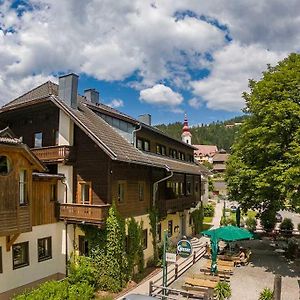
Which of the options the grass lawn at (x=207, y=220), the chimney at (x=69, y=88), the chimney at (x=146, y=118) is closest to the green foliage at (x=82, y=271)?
the chimney at (x=69, y=88)

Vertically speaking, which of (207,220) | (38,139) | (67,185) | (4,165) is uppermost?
(38,139)

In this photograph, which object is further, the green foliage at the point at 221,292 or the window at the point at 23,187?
the window at the point at 23,187

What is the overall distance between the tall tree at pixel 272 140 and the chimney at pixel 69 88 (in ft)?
35.8

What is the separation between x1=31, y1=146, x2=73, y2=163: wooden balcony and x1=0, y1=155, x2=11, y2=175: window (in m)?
4.00

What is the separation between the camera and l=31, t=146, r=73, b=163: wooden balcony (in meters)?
19.1

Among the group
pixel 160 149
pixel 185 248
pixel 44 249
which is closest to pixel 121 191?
pixel 44 249

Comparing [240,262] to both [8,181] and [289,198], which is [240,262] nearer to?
[289,198]

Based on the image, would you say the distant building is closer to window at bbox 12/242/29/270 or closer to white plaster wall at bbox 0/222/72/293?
white plaster wall at bbox 0/222/72/293

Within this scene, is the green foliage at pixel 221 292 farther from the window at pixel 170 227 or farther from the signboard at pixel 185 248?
the window at pixel 170 227

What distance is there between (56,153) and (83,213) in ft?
12.1

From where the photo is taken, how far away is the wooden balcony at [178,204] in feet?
84.0

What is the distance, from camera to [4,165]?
15219 millimetres

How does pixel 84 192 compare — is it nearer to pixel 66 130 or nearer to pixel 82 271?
pixel 66 130

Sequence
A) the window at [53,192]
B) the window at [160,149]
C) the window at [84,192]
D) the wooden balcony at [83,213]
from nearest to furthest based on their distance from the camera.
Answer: the wooden balcony at [83,213]
the window at [53,192]
the window at [84,192]
the window at [160,149]
